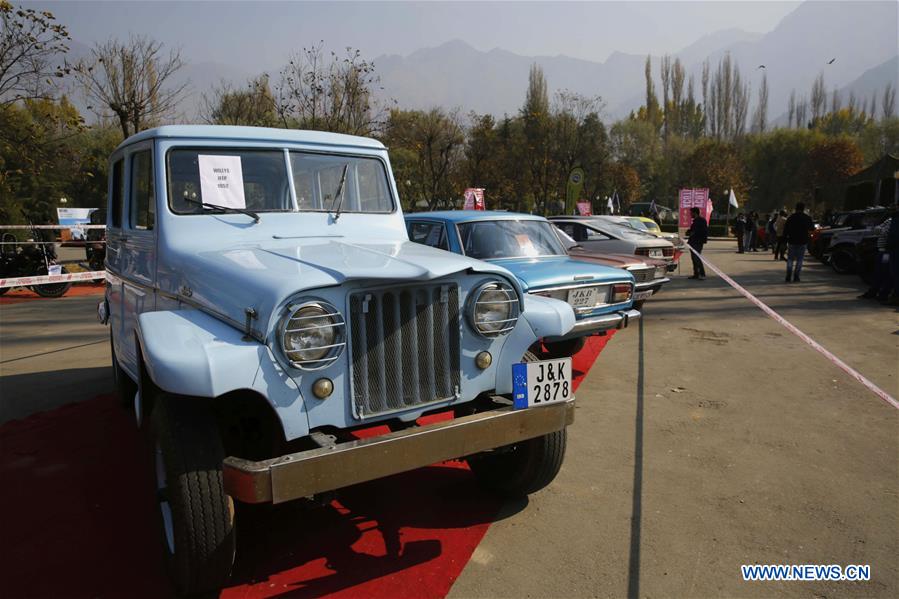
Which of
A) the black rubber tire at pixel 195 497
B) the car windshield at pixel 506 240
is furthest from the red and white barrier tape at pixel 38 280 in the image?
A: the black rubber tire at pixel 195 497

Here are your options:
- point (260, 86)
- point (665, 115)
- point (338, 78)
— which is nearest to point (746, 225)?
point (338, 78)

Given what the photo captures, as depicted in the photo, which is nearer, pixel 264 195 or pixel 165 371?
pixel 165 371

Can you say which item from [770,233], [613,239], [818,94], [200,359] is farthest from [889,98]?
[200,359]

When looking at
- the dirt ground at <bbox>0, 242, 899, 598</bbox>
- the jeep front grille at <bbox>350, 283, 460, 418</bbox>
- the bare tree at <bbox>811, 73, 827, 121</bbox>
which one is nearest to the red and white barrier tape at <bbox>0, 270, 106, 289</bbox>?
the dirt ground at <bbox>0, 242, 899, 598</bbox>

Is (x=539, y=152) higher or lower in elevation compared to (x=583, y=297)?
higher

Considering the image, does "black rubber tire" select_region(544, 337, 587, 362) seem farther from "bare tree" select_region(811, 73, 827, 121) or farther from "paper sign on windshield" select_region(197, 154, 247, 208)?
"bare tree" select_region(811, 73, 827, 121)

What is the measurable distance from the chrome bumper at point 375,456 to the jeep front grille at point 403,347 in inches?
8.9

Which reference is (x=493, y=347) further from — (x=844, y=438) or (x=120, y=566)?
(x=844, y=438)

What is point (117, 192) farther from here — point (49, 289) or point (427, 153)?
point (427, 153)

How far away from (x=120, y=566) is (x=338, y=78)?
22.1 m

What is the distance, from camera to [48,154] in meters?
16.0

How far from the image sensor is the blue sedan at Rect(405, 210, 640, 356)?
6094mm

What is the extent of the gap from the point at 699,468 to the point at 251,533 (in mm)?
2955

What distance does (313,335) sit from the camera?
100 inches
